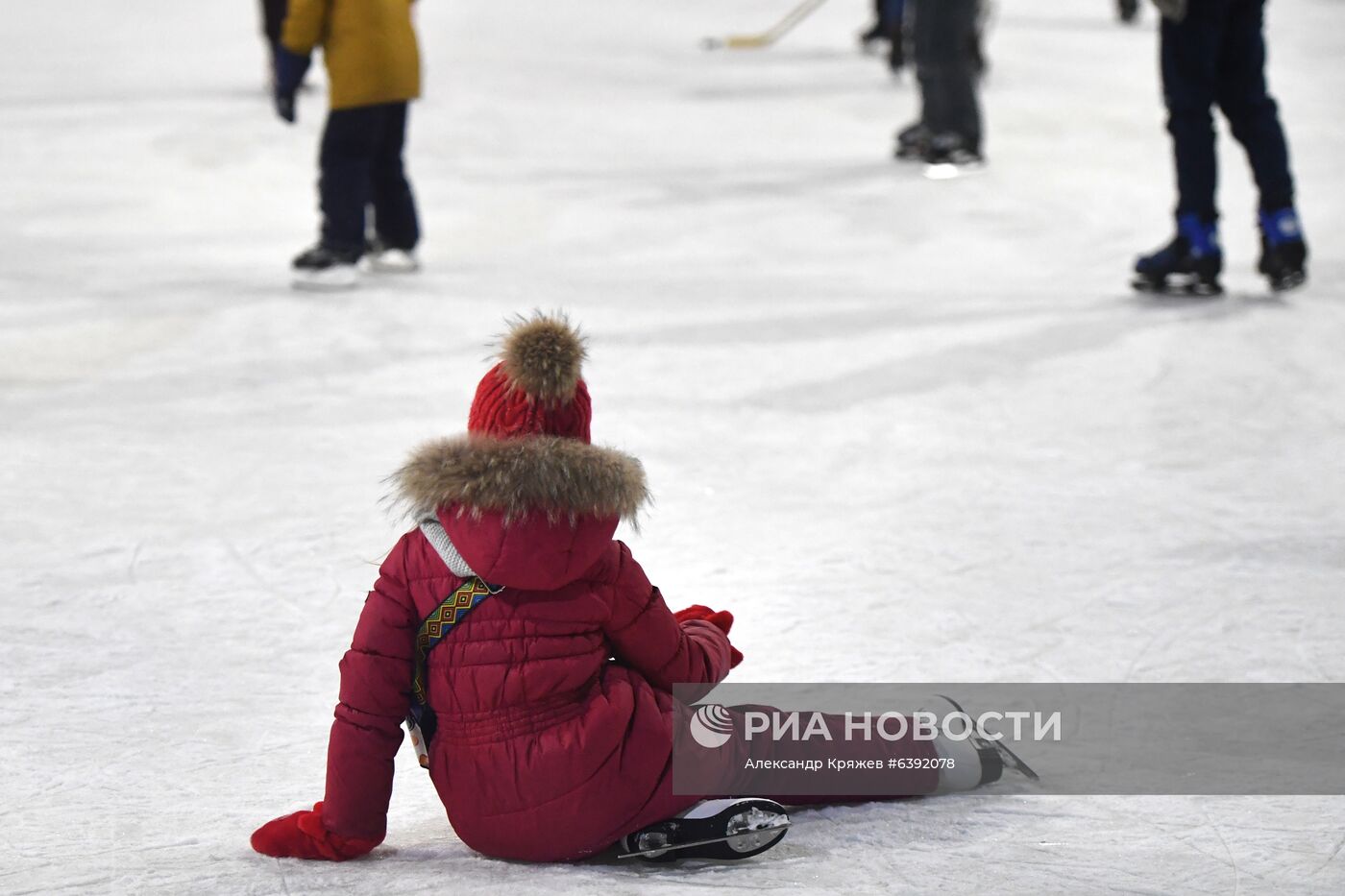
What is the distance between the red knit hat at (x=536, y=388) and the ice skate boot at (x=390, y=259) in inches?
157

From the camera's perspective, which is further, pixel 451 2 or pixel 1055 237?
pixel 451 2

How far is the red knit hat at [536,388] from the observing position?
6.33 ft

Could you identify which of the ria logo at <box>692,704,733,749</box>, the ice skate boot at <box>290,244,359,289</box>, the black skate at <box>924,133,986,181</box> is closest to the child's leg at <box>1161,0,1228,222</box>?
the black skate at <box>924,133,986,181</box>

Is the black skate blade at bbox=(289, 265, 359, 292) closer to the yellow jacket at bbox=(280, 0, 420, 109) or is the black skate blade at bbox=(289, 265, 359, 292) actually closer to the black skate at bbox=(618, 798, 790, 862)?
the yellow jacket at bbox=(280, 0, 420, 109)

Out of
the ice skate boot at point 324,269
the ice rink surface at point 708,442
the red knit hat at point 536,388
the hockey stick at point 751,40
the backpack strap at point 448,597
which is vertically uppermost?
the red knit hat at point 536,388

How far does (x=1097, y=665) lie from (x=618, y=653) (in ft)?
3.45

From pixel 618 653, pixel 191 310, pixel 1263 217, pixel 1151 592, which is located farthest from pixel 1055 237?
pixel 618 653

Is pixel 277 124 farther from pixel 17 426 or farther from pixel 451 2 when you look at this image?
pixel 451 2

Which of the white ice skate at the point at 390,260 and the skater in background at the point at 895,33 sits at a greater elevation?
the skater in background at the point at 895,33

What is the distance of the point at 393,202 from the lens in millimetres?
5930

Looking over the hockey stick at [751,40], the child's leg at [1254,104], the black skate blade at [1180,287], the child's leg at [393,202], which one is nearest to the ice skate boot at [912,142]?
the black skate blade at [1180,287]

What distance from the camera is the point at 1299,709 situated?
2621mm

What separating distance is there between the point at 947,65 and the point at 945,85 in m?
0.14

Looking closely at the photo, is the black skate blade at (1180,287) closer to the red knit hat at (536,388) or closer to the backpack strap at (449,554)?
the red knit hat at (536,388)
